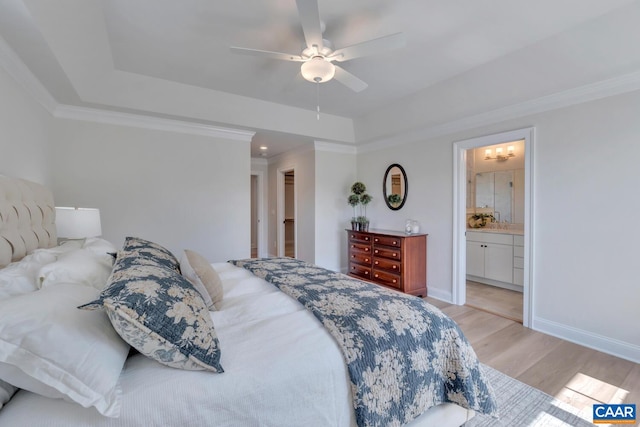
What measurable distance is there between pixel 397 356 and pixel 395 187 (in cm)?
355

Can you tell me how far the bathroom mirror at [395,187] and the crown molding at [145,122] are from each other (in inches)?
86.2

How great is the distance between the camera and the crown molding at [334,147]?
4.81 meters

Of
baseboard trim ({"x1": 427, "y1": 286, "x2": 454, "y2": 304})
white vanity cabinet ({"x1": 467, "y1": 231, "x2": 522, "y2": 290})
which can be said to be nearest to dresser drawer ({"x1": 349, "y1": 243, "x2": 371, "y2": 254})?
baseboard trim ({"x1": 427, "y1": 286, "x2": 454, "y2": 304})

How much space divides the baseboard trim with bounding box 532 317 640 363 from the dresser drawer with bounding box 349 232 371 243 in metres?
2.15

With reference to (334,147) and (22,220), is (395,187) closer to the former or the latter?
(334,147)

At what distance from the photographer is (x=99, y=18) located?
6.97ft

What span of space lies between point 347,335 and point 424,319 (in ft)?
1.46

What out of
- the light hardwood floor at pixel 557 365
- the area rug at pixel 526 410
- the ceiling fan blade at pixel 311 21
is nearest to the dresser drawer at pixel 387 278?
the light hardwood floor at pixel 557 365

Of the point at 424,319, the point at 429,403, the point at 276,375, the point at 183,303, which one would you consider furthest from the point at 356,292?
the point at 183,303

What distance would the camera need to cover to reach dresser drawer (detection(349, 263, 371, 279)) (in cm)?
434

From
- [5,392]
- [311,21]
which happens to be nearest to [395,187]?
[311,21]

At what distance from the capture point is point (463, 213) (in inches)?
144

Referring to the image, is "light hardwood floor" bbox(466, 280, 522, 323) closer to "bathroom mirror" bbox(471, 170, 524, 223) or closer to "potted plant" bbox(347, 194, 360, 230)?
"bathroom mirror" bbox(471, 170, 524, 223)

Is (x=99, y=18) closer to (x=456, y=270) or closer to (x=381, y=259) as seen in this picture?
(x=381, y=259)
